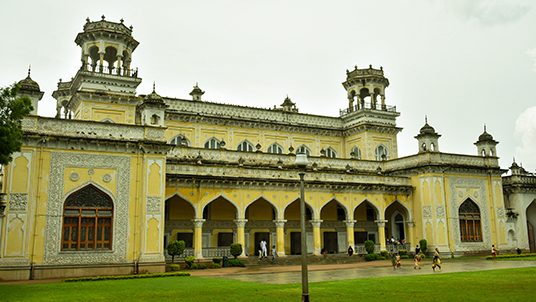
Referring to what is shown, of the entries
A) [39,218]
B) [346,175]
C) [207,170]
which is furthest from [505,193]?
[39,218]

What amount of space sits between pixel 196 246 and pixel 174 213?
3.34 meters

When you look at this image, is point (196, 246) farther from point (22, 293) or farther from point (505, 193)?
point (505, 193)

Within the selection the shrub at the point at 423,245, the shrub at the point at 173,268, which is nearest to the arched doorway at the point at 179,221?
the shrub at the point at 173,268

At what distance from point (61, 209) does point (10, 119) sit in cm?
654

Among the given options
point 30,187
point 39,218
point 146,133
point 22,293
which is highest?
point 146,133

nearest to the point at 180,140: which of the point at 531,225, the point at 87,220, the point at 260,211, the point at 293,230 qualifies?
the point at 260,211

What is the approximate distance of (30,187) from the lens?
23.7 metres

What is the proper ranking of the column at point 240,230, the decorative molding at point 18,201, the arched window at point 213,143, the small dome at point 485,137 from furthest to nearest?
the small dome at point 485,137 < the arched window at point 213,143 < the column at point 240,230 < the decorative molding at point 18,201

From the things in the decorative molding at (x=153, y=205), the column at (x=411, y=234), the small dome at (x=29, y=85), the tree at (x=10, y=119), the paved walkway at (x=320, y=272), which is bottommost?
the paved walkway at (x=320, y=272)

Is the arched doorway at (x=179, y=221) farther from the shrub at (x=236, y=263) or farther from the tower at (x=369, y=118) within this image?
the tower at (x=369, y=118)

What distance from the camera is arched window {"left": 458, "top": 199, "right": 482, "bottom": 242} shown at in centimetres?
3756

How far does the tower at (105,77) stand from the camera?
3256 cm

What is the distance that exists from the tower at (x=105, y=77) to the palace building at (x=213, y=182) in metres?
0.09

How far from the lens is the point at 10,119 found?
19.2 meters
